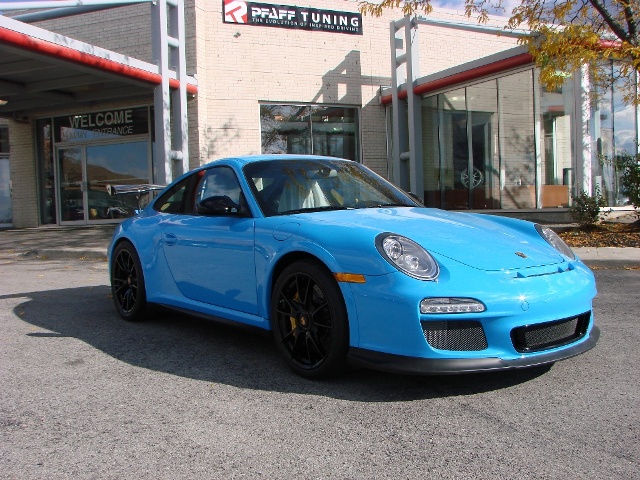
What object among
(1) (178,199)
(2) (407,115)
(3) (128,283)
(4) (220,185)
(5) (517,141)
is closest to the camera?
(4) (220,185)

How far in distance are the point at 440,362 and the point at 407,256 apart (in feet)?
1.91

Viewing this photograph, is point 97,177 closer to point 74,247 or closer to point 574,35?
point 74,247

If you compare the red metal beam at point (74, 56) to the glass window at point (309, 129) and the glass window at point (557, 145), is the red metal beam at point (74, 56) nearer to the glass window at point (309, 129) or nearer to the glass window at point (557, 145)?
the glass window at point (309, 129)

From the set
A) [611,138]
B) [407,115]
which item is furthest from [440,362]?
[407,115]

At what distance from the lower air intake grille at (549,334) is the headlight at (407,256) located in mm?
524

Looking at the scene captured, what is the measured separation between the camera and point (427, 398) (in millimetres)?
3371

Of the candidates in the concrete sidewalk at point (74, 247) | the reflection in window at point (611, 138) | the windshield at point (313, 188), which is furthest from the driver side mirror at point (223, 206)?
the reflection in window at point (611, 138)

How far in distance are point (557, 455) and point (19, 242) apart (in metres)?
13.2

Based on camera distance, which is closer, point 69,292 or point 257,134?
point 69,292

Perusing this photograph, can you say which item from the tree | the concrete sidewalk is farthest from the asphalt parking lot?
the tree

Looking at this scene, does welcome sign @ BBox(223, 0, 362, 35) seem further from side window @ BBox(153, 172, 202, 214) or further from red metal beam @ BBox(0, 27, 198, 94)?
side window @ BBox(153, 172, 202, 214)

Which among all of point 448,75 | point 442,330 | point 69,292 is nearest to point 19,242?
point 69,292

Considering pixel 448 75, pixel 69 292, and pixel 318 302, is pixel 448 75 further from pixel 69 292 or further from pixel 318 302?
pixel 318 302

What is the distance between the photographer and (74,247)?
1193 cm
